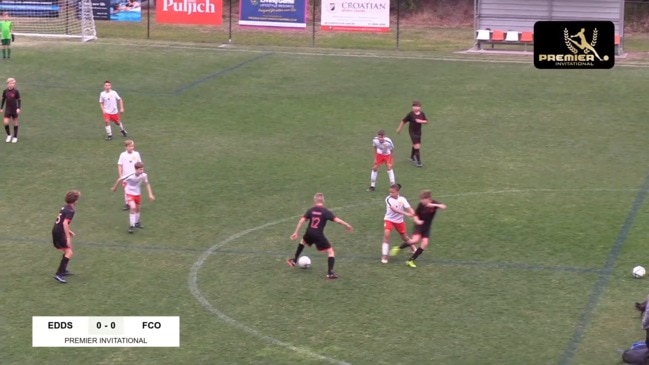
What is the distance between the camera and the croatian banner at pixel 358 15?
172 ft

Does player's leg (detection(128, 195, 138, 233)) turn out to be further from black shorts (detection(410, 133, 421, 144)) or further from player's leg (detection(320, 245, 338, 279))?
black shorts (detection(410, 133, 421, 144))

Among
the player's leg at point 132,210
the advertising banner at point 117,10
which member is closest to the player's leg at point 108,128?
the player's leg at point 132,210

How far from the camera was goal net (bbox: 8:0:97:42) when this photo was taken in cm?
5466

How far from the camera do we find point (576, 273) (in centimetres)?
2330

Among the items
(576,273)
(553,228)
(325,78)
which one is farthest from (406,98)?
(576,273)

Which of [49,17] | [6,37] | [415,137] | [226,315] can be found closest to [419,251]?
[226,315]

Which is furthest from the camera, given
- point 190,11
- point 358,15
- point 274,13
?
point 190,11

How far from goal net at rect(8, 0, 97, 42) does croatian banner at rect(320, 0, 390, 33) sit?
508 inches

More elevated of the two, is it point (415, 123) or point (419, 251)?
point (415, 123)

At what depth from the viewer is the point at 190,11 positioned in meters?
53.9

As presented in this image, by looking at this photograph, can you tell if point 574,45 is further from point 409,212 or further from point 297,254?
point 297,254

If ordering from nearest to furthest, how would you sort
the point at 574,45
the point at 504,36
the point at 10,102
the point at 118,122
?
the point at 574,45 < the point at 10,102 < the point at 118,122 < the point at 504,36

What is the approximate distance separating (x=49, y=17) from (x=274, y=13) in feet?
43.2

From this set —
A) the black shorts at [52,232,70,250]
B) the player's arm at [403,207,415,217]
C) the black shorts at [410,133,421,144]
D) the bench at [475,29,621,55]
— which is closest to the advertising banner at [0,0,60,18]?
the bench at [475,29,621,55]
